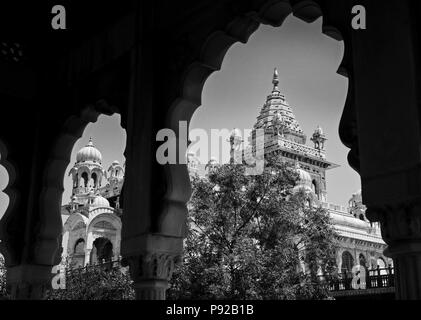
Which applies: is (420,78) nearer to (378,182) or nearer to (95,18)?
(378,182)

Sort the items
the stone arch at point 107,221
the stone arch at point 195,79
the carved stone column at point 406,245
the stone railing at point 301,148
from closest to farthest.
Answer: the carved stone column at point 406,245
the stone arch at point 195,79
the stone arch at point 107,221
the stone railing at point 301,148

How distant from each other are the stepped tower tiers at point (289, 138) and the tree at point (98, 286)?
31271 millimetres

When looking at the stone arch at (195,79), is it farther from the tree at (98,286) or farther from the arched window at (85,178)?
the arched window at (85,178)

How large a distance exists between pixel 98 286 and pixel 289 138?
3962 centimetres

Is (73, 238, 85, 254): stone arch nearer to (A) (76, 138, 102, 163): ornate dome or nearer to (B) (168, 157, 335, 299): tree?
(A) (76, 138, 102, 163): ornate dome

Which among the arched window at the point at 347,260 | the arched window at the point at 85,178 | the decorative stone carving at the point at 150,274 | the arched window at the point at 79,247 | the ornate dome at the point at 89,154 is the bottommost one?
the decorative stone carving at the point at 150,274

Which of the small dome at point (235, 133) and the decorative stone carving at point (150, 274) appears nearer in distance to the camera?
the decorative stone carving at point (150, 274)

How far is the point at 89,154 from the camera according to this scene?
50.9 metres

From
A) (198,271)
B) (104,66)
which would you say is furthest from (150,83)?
(198,271)

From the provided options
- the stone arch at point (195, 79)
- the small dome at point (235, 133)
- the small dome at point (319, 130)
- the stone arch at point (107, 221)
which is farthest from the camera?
the small dome at point (319, 130)

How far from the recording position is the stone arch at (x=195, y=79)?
4.77 meters

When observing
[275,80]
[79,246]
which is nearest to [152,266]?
[79,246]

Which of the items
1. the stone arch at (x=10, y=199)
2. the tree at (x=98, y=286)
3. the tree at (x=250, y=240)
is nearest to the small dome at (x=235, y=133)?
the tree at (x=98, y=286)

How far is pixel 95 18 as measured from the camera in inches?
260
